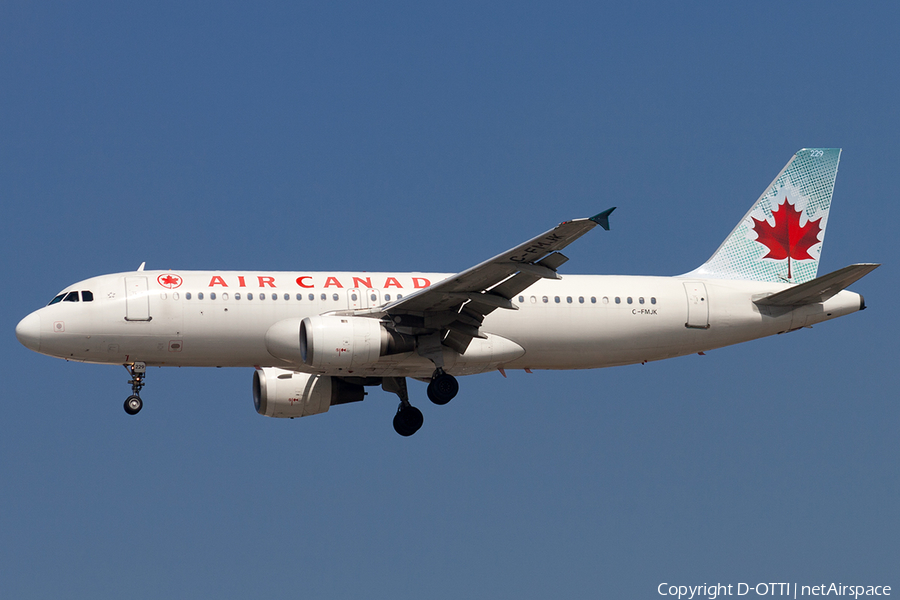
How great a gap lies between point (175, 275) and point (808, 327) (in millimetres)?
18530

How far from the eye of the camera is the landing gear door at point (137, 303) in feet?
113

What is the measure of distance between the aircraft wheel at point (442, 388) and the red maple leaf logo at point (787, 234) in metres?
11.8

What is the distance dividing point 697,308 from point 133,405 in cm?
1631

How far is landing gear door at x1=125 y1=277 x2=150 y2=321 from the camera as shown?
34.5 m

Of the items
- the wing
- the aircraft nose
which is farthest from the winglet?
the aircraft nose

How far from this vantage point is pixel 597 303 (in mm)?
36750

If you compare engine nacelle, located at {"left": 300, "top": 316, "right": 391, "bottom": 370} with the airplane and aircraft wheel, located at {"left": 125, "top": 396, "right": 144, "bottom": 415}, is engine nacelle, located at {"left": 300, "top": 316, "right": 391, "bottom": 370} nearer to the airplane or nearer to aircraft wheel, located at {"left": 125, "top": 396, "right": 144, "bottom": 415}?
the airplane

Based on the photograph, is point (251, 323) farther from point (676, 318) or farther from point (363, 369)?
point (676, 318)

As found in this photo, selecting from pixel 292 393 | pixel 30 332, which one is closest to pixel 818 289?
pixel 292 393

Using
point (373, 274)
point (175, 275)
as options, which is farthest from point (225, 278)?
point (373, 274)

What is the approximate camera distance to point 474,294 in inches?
1313

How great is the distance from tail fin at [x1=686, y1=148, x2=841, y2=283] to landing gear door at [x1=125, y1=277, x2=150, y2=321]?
54.5 ft

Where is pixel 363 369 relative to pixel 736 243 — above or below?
below

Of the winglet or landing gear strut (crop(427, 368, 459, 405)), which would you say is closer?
the winglet
